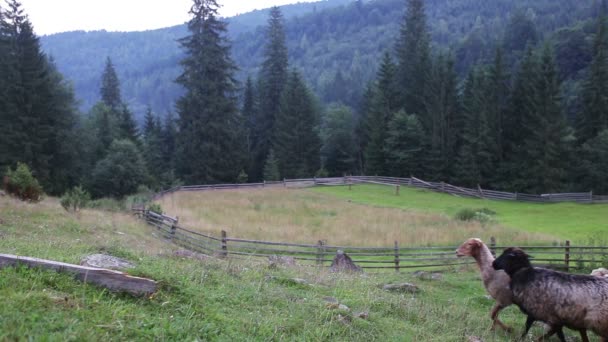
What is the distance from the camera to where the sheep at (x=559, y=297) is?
754cm

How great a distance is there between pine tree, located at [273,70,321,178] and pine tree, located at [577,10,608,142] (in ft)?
95.2

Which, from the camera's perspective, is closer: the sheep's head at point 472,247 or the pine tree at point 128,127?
the sheep's head at point 472,247

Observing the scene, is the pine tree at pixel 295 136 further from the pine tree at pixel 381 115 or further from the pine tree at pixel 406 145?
the pine tree at pixel 406 145

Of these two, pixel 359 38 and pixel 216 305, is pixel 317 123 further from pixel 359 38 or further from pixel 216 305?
pixel 359 38

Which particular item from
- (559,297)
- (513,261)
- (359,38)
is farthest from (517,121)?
(359,38)

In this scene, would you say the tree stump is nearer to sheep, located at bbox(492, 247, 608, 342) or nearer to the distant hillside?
sheep, located at bbox(492, 247, 608, 342)

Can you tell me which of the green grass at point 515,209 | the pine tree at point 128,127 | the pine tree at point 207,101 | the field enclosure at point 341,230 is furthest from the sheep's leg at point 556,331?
the pine tree at point 128,127

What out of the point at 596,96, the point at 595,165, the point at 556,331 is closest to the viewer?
the point at 556,331

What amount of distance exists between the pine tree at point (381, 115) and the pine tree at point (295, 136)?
290 inches

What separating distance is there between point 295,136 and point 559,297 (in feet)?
173

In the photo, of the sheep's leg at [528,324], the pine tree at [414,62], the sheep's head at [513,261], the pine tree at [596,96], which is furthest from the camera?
the pine tree at [414,62]

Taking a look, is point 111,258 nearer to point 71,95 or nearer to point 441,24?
point 71,95

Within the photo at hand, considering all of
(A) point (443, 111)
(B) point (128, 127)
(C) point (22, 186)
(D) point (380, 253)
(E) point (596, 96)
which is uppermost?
(E) point (596, 96)

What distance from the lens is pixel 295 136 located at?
6006 centimetres
